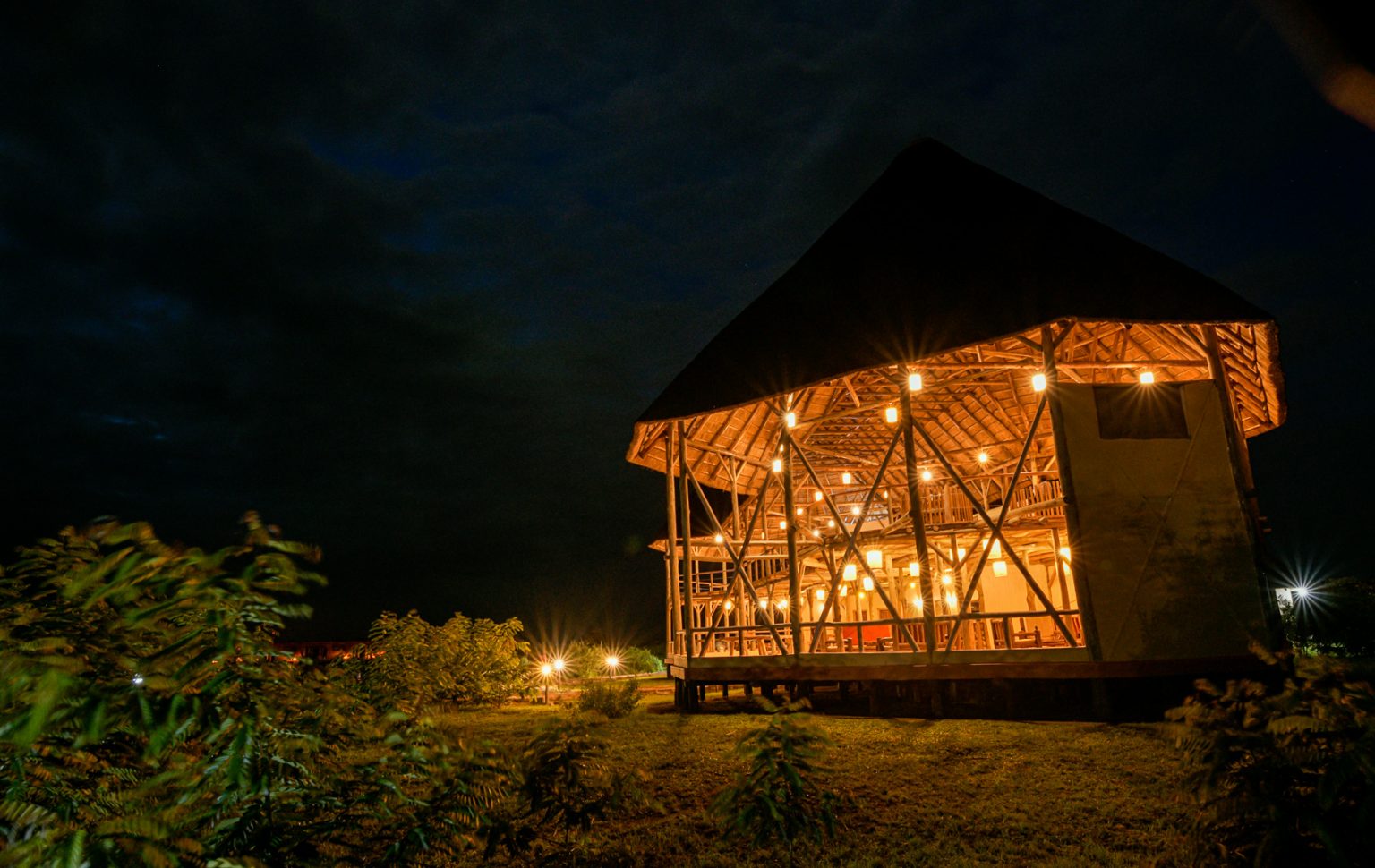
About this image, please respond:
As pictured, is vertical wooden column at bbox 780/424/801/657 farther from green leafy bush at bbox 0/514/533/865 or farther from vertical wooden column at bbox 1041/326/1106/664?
green leafy bush at bbox 0/514/533/865

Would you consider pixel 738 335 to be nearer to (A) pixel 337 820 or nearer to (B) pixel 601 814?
(B) pixel 601 814

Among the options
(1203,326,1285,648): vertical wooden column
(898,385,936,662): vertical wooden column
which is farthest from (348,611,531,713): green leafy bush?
(1203,326,1285,648): vertical wooden column

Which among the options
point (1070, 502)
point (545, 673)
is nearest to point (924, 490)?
point (1070, 502)

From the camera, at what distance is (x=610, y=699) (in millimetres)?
13430

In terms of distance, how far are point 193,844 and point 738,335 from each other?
1424 centimetres

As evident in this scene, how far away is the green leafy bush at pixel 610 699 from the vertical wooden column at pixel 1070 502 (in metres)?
7.37

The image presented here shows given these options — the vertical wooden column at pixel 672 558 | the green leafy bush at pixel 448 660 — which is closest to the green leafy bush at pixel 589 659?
the green leafy bush at pixel 448 660

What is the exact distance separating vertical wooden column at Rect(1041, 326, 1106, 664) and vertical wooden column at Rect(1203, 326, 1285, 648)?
2.44 m

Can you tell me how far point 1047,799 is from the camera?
6551 mm

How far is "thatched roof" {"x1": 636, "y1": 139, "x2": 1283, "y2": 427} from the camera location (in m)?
11.4

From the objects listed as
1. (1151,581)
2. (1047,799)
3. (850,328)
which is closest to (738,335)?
(850,328)

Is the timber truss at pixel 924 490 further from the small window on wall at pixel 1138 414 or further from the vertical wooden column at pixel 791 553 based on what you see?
the small window on wall at pixel 1138 414

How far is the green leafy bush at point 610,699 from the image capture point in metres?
13.2

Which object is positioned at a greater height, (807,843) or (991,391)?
(991,391)
